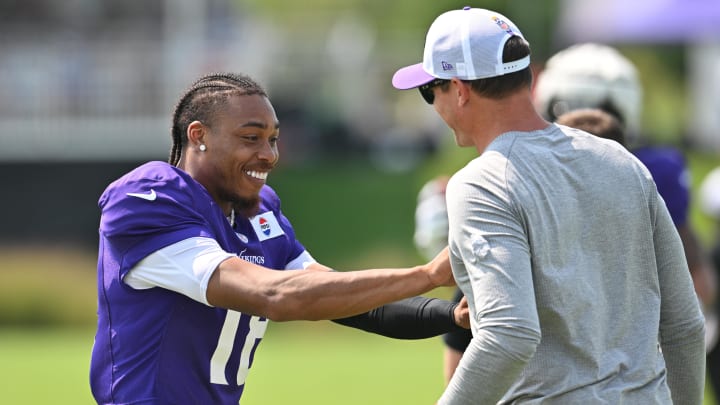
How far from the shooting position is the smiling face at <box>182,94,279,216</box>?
→ 421 cm

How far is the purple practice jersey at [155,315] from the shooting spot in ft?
12.7

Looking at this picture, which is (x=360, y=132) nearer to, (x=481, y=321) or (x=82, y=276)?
(x=82, y=276)

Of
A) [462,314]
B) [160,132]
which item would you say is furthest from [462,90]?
[160,132]

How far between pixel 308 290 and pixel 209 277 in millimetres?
306

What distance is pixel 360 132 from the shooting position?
25562 mm

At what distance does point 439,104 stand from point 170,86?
63.6ft

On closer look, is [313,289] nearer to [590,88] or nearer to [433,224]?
[433,224]

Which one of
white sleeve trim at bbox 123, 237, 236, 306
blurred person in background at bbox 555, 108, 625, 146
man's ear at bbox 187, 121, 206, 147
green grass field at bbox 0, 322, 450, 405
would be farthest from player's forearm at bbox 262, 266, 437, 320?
green grass field at bbox 0, 322, 450, 405

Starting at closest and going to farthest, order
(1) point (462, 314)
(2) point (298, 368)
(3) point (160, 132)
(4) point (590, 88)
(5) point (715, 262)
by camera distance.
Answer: (1) point (462, 314)
(4) point (590, 88)
(5) point (715, 262)
(2) point (298, 368)
(3) point (160, 132)

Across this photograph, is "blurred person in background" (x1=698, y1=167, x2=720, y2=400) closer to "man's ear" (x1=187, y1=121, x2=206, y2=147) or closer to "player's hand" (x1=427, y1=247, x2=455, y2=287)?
"player's hand" (x1=427, y1=247, x2=455, y2=287)

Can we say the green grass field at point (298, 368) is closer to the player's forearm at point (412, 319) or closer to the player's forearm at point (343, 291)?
the player's forearm at point (412, 319)

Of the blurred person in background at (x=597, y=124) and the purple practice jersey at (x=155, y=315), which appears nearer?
the purple practice jersey at (x=155, y=315)

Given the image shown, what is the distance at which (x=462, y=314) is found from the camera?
407cm

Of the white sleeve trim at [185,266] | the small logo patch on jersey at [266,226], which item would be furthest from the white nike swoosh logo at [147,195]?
the small logo patch on jersey at [266,226]
